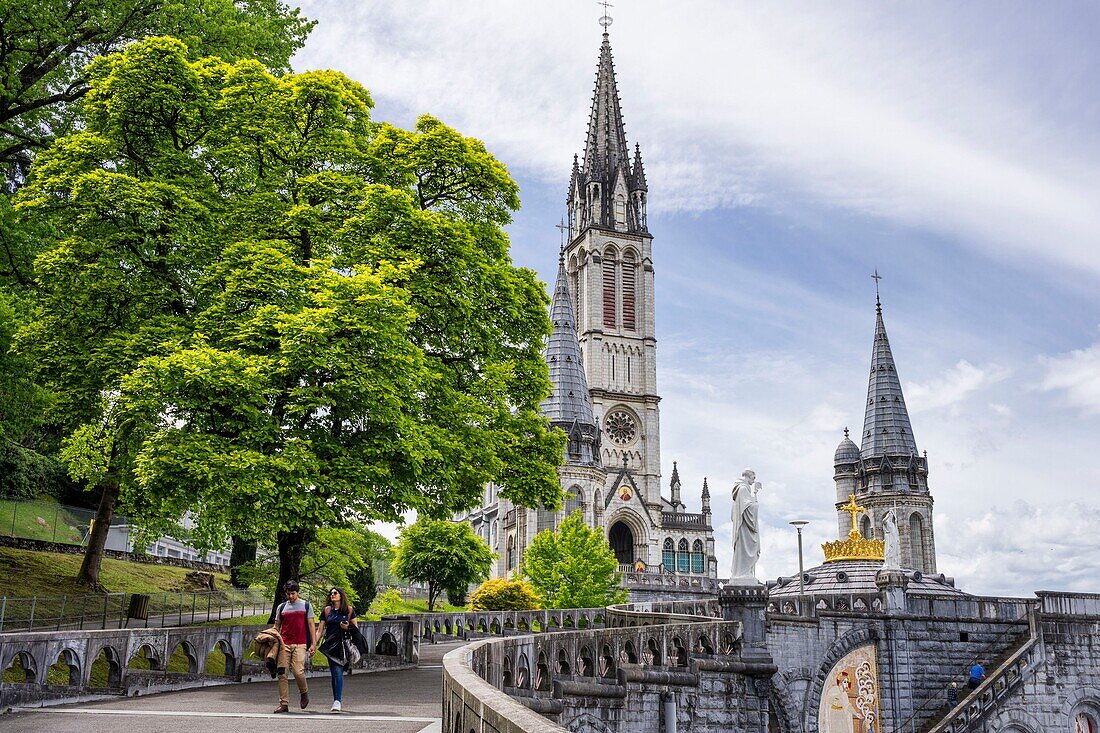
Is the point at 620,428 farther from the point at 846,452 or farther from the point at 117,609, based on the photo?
the point at 117,609

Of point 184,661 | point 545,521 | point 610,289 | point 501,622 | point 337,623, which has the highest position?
point 610,289

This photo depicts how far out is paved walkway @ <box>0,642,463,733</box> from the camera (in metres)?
11.1

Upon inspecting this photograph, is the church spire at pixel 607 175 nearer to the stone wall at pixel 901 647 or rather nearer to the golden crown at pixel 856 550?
the golden crown at pixel 856 550

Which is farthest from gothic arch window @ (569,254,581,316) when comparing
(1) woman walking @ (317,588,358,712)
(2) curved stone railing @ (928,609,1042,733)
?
(1) woman walking @ (317,588,358,712)

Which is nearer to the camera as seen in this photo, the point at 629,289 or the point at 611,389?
the point at 611,389

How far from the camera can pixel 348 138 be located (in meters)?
22.8

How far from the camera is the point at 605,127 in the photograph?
113312 mm

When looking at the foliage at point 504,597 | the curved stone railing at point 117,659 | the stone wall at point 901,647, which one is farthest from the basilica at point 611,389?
the curved stone railing at point 117,659

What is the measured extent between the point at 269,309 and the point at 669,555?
249 ft

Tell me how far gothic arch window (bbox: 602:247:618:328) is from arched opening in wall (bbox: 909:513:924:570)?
120ft

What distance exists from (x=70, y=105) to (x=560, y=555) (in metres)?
42.5

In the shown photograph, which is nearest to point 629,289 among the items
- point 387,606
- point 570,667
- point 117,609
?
point 387,606

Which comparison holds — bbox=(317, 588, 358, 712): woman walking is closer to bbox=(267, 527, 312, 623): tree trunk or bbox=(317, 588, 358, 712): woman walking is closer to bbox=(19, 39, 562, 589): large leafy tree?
bbox=(19, 39, 562, 589): large leafy tree

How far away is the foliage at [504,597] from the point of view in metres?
50.4
